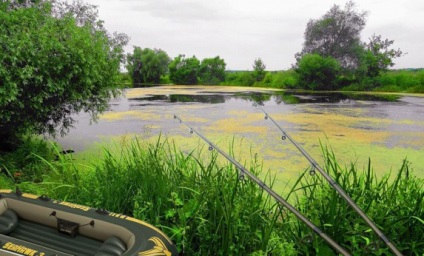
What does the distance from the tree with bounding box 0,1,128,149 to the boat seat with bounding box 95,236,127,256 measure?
9.36 feet

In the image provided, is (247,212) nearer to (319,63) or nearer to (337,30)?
(319,63)

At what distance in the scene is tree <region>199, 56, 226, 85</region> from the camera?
27.9m

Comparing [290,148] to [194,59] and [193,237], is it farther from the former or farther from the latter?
[194,59]

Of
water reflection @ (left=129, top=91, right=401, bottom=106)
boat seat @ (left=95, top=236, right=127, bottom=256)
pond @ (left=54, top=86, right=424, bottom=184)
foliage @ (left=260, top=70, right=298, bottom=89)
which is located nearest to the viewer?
boat seat @ (left=95, top=236, right=127, bottom=256)

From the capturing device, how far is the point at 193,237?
2.18 m

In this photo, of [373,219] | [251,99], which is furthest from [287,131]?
[251,99]

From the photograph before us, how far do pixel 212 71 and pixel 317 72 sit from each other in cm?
846

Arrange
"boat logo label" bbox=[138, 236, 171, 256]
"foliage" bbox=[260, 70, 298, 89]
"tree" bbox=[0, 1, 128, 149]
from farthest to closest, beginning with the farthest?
"foliage" bbox=[260, 70, 298, 89] → "tree" bbox=[0, 1, 128, 149] → "boat logo label" bbox=[138, 236, 171, 256]

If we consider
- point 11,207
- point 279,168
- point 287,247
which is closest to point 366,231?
point 287,247

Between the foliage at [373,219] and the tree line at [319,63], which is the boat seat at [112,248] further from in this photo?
the tree line at [319,63]

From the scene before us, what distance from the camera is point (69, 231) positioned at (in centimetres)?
212

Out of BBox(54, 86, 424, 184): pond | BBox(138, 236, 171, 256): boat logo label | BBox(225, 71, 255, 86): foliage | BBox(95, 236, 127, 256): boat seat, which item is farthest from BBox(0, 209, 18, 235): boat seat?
BBox(225, 71, 255, 86): foliage

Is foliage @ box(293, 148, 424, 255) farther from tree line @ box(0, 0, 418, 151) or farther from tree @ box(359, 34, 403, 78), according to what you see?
tree @ box(359, 34, 403, 78)

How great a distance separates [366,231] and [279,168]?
305 centimetres
